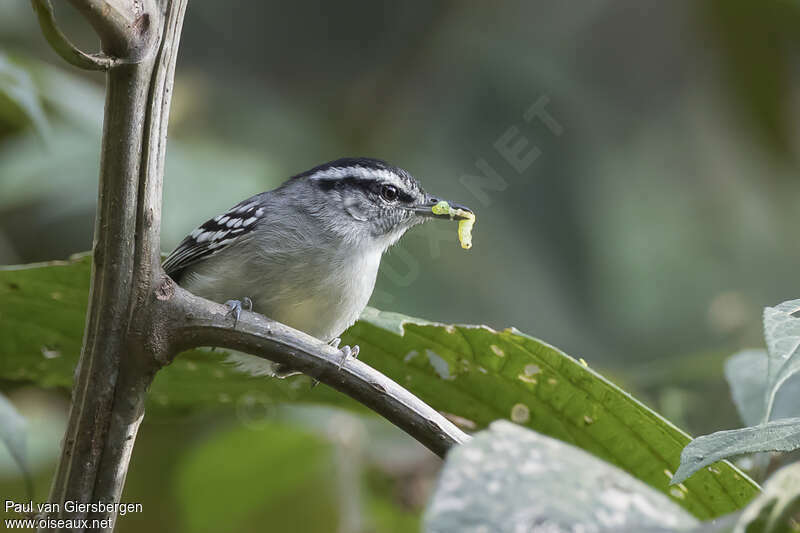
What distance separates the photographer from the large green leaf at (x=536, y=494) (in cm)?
111

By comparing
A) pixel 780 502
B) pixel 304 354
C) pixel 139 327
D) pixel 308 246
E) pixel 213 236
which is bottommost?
pixel 780 502

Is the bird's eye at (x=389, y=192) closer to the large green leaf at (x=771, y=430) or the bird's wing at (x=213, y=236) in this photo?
the bird's wing at (x=213, y=236)

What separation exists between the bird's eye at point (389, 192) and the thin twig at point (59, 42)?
2.19m

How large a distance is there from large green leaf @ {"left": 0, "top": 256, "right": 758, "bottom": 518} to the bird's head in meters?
0.89

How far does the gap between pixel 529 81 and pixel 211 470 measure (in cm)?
377

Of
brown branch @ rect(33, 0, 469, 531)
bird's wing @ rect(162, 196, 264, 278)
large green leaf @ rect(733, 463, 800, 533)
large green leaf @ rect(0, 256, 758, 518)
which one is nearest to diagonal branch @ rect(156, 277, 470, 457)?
brown branch @ rect(33, 0, 469, 531)

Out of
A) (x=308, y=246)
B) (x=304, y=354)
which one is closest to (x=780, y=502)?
(x=304, y=354)

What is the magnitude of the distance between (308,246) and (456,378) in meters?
0.98

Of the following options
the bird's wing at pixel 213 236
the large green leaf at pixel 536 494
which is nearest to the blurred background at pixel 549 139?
the bird's wing at pixel 213 236

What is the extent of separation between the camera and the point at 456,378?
243cm

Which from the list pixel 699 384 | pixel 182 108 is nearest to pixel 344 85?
pixel 182 108

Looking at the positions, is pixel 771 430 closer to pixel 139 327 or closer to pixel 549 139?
pixel 139 327

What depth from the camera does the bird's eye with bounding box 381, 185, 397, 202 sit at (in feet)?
12.4

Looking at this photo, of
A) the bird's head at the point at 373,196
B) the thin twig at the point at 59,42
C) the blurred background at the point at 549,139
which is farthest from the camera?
the blurred background at the point at 549,139
